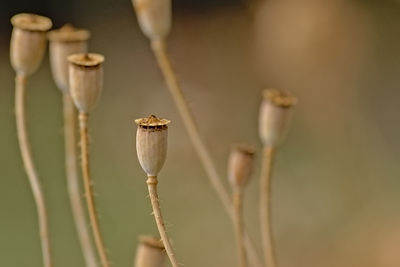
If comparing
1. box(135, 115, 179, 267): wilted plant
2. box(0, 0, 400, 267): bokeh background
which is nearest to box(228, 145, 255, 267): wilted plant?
box(135, 115, 179, 267): wilted plant

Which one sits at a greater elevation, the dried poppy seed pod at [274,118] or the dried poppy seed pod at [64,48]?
the dried poppy seed pod at [64,48]

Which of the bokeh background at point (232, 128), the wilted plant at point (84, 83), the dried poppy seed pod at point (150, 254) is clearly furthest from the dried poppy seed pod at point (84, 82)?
the bokeh background at point (232, 128)

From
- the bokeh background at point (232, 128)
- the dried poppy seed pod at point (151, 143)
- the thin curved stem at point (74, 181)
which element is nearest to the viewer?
the dried poppy seed pod at point (151, 143)

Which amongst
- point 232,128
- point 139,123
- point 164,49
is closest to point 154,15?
point 164,49

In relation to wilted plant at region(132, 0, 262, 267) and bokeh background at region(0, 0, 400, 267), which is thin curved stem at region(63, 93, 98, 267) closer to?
wilted plant at region(132, 0, 262, 267)

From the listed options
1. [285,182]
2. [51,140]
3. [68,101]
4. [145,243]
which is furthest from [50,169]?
[145,243]

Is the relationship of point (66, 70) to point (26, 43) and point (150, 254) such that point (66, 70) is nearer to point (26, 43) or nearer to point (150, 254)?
point (26, 43)

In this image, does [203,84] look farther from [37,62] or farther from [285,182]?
[37,62]

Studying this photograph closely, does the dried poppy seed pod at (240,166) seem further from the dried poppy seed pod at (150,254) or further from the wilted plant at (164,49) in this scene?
the dried poppy seed pod at (150,254)
